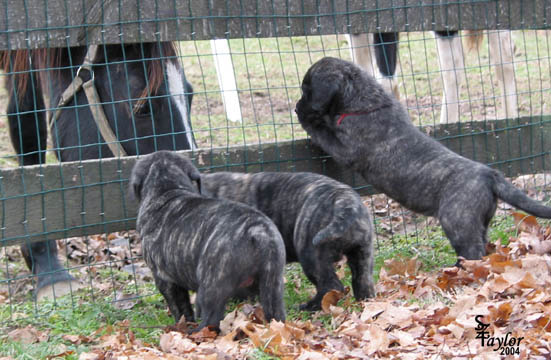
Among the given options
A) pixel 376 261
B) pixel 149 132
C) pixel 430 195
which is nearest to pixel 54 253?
pixel 149 132

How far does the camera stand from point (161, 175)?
14.7 feet

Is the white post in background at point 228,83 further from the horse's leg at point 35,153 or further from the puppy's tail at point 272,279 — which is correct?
the puppy's tail at point 272,279

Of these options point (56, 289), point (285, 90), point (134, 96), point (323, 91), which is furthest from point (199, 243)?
point (285, 90)

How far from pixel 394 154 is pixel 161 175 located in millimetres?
A: 1660

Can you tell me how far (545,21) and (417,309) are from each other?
327 centimetres

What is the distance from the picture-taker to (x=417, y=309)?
13.6ft

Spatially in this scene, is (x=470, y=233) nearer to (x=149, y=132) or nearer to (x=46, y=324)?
(x=149, y=132)

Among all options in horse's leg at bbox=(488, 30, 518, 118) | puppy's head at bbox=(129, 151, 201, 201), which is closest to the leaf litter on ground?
puppy's head at bbox=(129, 151, 201, 201)

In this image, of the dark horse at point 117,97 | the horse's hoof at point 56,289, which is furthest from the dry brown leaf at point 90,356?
the horse's hoof at point 56,289

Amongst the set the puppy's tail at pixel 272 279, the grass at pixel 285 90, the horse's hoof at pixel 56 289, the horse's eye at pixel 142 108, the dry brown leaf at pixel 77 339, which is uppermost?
the horse's eye at pixel 142 108

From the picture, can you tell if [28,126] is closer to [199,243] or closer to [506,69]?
[199,243]

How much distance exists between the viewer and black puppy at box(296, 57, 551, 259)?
4883 mm

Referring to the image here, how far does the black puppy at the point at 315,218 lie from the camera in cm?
438

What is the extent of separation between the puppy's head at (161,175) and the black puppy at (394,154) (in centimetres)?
117
